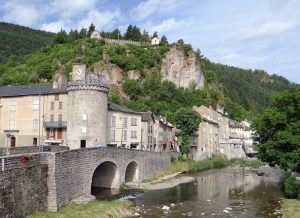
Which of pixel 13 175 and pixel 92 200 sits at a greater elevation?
pixel 13 175

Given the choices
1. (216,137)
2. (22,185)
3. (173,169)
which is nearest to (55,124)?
(173,169)

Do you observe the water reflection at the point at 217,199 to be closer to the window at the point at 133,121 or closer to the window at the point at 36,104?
the window at the point at 133,121

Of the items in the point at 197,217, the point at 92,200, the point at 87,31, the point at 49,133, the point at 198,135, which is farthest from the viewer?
the point at 87,31

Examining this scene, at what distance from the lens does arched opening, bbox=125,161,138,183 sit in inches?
2137

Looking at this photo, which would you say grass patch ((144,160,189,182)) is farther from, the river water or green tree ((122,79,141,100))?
green tree ((122,79,141,100))

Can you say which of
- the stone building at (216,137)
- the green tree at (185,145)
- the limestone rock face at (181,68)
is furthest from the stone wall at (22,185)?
the limestone rock face at (181,68)

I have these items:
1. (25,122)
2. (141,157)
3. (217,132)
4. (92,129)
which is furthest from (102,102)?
(217,132)

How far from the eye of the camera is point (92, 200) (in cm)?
3734

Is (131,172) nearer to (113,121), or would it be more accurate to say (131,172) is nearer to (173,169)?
(113,121)

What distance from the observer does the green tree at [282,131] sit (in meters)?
43.8

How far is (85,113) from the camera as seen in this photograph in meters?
52.5

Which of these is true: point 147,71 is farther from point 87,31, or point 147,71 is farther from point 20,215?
point 20,215

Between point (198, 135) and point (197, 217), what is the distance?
58192 mm

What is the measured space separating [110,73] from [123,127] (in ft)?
155
